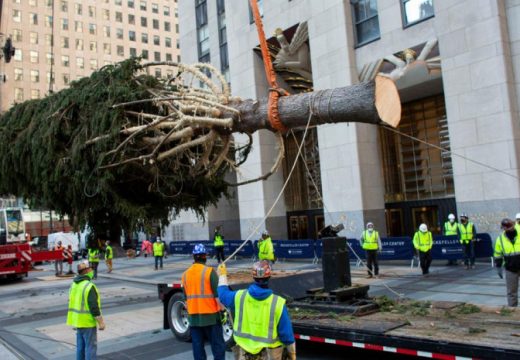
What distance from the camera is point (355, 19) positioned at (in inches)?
866

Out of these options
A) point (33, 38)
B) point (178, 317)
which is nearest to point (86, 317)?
point (178, 317)

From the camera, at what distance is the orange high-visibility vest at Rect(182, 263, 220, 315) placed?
6.14 meters

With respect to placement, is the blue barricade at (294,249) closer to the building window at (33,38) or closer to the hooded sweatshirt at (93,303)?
the hooded sweatshirt at (93,303)

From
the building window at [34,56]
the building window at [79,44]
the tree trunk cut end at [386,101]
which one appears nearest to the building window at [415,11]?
the tree trunk cut end at [386,101]

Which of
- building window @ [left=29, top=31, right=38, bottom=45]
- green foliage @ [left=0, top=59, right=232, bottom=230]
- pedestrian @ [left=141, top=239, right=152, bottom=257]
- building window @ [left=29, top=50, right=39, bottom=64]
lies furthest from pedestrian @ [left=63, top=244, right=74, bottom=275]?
building window @ [left=29, top=31, right=38, bottom=45]

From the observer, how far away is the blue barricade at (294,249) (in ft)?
69.2

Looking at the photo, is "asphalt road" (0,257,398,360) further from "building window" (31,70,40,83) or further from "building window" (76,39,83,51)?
"building window" (76,39,83,51)

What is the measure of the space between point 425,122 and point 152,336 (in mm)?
17086

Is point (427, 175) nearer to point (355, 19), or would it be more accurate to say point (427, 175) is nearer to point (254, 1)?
point (355, 19)

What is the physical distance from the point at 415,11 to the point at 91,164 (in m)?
15.5

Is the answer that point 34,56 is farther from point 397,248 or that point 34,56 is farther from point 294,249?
point 397,248

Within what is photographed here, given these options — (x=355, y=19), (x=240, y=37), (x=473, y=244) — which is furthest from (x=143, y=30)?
(x=473, y=244)

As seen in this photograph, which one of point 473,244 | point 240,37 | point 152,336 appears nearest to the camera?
point 152,336

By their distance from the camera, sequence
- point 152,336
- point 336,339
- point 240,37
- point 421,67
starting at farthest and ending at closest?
point 240,37 < point 421,67 < point 152,336 < point 336,339
